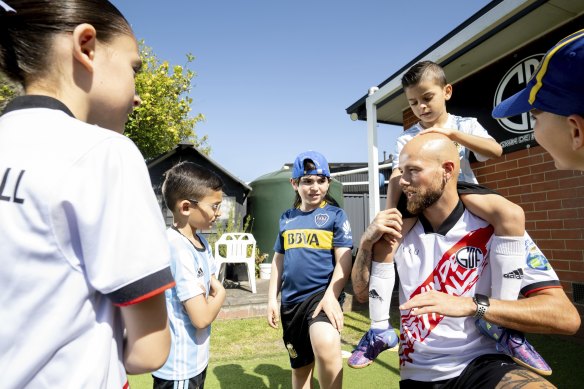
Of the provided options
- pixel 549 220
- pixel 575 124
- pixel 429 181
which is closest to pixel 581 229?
pixel 549 220

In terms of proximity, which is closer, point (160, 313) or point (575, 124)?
point (160, 313)

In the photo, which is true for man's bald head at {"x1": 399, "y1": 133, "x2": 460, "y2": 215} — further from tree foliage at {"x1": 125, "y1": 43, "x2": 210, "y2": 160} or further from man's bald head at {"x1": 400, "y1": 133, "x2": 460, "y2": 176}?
tree foliage at {"x1": 125, "y1": 43, "x2": 210, "y2": 160}

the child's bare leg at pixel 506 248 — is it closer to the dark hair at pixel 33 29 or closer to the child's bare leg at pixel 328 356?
the child's bare leg at pixel 328 356

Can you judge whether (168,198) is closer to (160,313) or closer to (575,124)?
(160,313)

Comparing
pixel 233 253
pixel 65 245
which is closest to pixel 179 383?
pixel 65 245

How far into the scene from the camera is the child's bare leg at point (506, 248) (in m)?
1.86

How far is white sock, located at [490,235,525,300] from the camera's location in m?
1.86

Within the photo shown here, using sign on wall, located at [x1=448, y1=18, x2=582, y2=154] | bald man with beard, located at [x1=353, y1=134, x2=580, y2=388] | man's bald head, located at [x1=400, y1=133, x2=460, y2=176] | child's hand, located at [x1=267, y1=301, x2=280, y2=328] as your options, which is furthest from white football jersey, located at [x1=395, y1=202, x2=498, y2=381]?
sign on wall, located at [x1=448, y1=18, x2=582, y2=154]

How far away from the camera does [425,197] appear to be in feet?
6.78

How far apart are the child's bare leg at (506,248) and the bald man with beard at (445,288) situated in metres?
0.05

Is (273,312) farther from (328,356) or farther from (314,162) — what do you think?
(314,162)

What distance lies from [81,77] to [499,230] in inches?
76.6

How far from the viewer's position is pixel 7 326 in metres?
0.73

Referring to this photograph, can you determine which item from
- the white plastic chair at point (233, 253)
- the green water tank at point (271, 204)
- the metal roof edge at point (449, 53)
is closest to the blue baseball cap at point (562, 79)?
the metal roof edge at point (449, 53)
